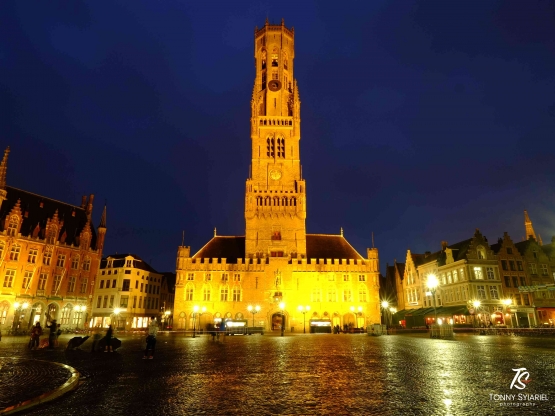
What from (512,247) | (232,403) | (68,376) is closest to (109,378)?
(68,376)

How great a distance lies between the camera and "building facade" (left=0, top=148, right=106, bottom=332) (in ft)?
149

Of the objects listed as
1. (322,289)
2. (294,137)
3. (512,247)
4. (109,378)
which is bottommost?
(109,378)

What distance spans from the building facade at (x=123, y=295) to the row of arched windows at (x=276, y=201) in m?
26.5

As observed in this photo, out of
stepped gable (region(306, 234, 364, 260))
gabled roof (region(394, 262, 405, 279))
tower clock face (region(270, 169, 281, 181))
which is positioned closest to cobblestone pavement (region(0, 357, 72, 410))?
stepped gable (region(306, 234, 364, 260))

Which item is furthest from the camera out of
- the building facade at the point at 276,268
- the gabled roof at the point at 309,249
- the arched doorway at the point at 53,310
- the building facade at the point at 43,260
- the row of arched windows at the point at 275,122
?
A: the row of arched windows at the point at 275,122

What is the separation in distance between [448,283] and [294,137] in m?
33.7

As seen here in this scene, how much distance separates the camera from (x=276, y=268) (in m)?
52.4

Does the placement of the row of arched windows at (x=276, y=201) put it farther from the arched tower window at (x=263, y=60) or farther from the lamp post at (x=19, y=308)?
the lamp post at (x=19, y=308)

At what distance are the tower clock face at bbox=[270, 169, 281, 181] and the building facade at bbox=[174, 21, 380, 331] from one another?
0.17m

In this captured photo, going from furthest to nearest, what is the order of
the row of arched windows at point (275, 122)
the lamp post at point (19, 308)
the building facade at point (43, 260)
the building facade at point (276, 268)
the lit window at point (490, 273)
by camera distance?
the row of arched windows at point (275, 122) < the building facade at point (276, 268) < the lit window at point (490, 273) < the building facade at point (43, 260) < the lamp post at point (19, 308)

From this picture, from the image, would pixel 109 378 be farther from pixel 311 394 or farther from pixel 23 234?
pixel 23 234

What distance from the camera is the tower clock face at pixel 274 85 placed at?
213ft

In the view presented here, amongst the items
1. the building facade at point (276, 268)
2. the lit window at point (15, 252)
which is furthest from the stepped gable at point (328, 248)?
the lit window at point (15, 252)

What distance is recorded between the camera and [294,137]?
60812 millimetres
